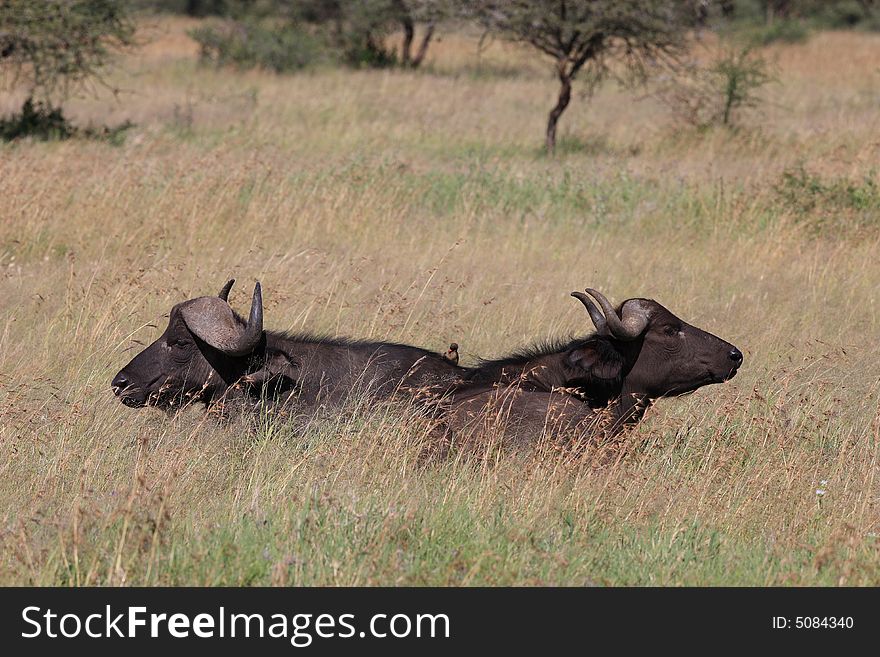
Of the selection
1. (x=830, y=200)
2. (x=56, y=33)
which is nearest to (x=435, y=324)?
(x=830, y=200)

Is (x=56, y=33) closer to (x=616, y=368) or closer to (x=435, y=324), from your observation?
(x=435, y=324)

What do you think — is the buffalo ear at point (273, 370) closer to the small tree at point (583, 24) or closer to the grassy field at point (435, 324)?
the grassy field at point (435, 324)

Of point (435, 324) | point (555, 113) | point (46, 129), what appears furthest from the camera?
point (555, 113)

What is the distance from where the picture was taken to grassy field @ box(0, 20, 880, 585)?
5.14m

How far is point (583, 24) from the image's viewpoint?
62.8ft

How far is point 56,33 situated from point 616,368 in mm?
14656

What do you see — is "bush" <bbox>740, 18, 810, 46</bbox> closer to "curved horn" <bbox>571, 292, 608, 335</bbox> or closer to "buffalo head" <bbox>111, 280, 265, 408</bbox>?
"curved horn" <bbox>571, 292, 608, 335</bbox>

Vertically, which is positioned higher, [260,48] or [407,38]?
[407,38]

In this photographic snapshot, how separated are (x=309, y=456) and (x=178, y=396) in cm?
127

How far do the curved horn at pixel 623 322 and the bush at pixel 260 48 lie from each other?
76.4ft

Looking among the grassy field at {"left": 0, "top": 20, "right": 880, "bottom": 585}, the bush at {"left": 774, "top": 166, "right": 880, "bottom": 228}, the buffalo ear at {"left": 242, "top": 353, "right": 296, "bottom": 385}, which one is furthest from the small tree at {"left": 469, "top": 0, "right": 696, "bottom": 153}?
the buffalo ear at {"left": 242, "top": 353, "right": 296, "bottom": 385}

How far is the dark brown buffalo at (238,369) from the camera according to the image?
696 cm

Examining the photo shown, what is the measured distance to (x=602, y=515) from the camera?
18.5ft

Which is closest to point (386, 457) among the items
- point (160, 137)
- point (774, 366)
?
point (774, 366)
